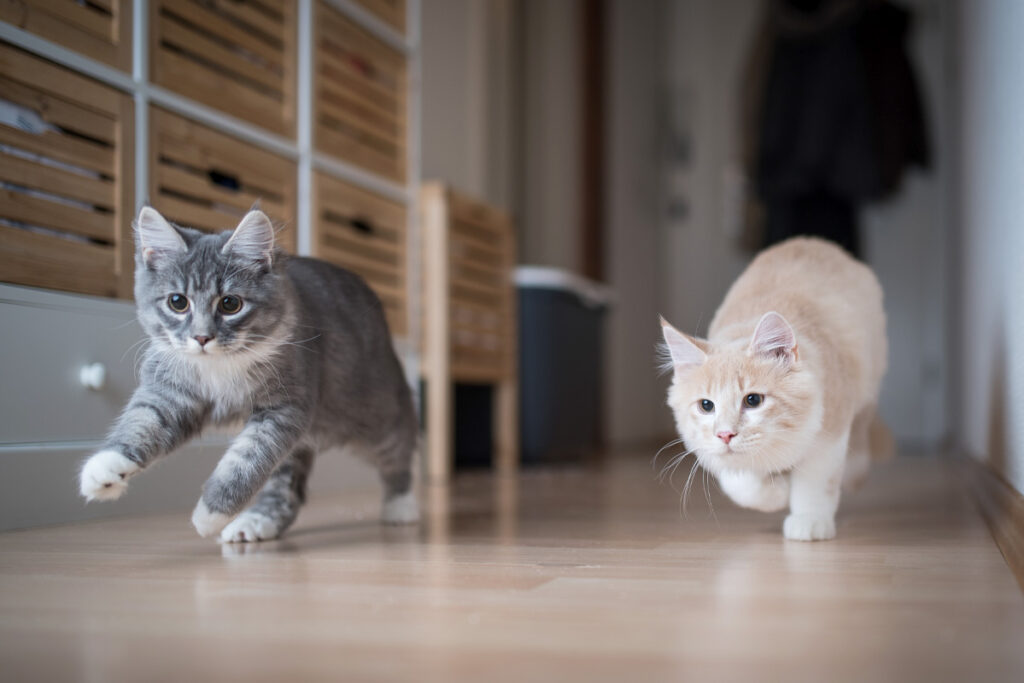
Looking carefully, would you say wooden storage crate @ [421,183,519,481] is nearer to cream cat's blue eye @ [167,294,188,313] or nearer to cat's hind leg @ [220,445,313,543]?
cat's hind leg @ [220,445,313,543]

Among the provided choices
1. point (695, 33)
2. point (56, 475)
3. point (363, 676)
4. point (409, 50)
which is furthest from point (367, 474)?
point (695, 33)

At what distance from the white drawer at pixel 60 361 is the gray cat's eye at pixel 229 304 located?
0.54 meters

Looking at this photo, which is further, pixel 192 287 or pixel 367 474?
pixel 367 474

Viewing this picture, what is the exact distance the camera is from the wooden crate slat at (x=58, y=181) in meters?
1.87

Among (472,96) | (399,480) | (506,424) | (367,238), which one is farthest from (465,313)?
(399,480)

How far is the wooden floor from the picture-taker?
3.04 ft

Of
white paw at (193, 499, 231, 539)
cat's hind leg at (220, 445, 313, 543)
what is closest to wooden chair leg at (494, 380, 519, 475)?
cat's hind leg at (220, 445, 313, 543)

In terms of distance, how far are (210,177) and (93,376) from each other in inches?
24.6

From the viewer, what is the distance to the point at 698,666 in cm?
91

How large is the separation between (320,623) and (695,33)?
6232mm

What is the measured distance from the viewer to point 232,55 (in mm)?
2471

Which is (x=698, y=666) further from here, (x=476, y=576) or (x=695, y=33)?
(x=695, y=33)

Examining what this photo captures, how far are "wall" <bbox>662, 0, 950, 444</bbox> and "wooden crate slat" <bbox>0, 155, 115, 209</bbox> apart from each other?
177 inches

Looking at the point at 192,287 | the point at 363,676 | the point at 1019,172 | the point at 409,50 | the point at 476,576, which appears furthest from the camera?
the point at 409,50
